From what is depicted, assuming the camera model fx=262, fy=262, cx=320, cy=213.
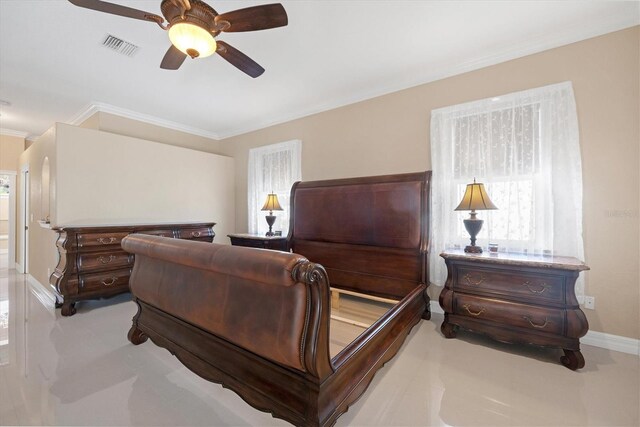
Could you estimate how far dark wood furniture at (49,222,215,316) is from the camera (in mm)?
3000

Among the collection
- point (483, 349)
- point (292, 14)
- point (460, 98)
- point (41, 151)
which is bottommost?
point (483, 349)

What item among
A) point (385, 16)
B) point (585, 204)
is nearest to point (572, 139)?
point (585, 204)

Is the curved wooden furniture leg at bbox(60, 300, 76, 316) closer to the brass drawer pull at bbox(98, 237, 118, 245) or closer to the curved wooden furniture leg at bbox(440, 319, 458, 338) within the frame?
the brass drawer pull at bbox(98, 237, 118, 245)

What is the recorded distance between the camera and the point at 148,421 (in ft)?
4.86

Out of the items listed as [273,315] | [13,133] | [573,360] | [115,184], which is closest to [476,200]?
[573,360]

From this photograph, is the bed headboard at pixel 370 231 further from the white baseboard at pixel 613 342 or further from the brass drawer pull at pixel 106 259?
the brass drawer pull at pixel 106 259

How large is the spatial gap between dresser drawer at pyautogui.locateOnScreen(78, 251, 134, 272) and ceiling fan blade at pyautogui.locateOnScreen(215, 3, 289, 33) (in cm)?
308

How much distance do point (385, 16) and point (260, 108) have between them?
255 cm

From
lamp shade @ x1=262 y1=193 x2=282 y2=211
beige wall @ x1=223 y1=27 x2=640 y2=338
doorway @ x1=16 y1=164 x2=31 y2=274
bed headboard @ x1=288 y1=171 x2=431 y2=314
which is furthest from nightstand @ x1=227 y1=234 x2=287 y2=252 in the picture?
doorway @ x1=16 y1=164 x2=31 y2=274

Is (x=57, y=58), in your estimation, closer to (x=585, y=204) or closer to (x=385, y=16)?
(x=385, y=16)

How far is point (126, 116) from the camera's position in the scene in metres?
4.30

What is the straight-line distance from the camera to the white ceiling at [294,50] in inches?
86.4

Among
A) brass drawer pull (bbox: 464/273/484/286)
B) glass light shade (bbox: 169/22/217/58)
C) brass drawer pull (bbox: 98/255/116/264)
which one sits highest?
glass light shade (bbox: 169/22/217/58)

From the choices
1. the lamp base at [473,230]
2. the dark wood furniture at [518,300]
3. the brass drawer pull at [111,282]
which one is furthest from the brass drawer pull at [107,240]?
the lamp base at [473,230]
